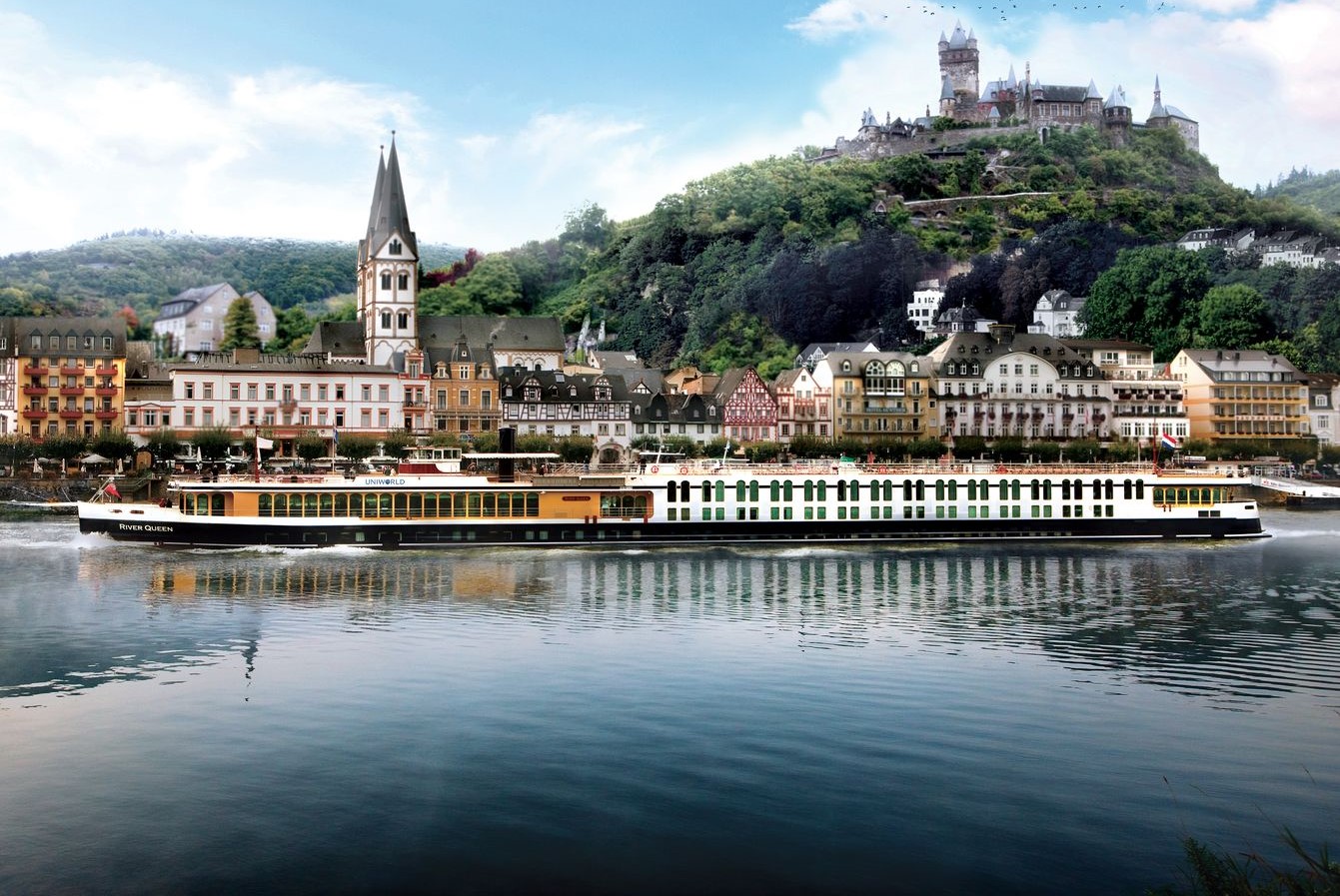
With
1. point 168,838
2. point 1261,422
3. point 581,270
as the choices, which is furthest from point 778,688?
point 581,270

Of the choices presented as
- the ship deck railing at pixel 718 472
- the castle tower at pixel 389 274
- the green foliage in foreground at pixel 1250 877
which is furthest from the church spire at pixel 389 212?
the green foliage in foreground at pixel 1250 877

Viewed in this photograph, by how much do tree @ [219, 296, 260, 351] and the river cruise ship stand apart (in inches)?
3010

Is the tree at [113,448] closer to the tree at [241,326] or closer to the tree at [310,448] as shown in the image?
the tree at [310,448]

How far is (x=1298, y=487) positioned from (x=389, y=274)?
230 ft

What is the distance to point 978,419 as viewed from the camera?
112 m

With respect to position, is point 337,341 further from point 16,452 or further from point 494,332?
point 16,452

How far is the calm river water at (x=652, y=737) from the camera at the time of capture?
62.3 ft

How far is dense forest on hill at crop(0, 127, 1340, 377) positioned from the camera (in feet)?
434

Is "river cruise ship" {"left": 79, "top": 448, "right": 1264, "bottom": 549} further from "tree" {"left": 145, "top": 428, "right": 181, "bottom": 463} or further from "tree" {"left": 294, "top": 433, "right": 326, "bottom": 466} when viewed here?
"tree" {"left": 294, "top": 433, "right": 326, "bottom": 466}

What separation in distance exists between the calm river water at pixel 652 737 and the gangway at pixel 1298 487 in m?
53.9

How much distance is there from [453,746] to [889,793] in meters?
7.60

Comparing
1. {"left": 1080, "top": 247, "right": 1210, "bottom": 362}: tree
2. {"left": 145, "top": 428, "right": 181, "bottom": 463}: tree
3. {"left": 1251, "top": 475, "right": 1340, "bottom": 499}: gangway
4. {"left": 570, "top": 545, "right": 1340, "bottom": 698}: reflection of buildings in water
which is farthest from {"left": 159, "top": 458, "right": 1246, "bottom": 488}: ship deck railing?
{"left": 1080, "top": 247, "right": 1210, "bottom": 362}: tree

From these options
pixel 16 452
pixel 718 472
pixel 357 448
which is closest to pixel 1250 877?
pixel 718 472

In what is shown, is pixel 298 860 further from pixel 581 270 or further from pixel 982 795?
pixel 581 270
